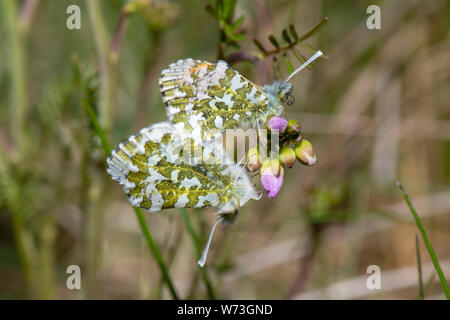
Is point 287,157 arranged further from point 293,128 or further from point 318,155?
point 318,155

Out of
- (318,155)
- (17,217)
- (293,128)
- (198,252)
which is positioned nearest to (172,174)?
(293,128)

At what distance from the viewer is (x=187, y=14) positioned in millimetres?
2711

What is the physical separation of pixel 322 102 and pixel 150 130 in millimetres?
2142

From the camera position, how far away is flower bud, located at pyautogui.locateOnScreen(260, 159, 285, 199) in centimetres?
97

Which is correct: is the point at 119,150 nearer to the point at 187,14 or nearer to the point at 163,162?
the point at 163,162

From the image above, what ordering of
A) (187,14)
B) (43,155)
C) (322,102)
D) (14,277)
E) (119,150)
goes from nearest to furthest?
1. (119,150)
2. (43,155)
3. (14,277)
4. (187,14)
5. (322,102)

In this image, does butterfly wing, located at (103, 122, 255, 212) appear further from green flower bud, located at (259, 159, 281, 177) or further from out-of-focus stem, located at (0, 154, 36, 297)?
out-of-focus stem, located at (0, 154, 36, 297)

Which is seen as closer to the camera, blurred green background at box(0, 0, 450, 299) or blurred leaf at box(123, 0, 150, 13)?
blurred leaf at box(123, 0, 150, 13)

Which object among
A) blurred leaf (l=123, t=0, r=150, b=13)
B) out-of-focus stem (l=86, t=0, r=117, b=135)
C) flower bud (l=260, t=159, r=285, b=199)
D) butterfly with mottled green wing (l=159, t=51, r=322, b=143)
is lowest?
flower bud (l=260, t=159, r=285, b=199)

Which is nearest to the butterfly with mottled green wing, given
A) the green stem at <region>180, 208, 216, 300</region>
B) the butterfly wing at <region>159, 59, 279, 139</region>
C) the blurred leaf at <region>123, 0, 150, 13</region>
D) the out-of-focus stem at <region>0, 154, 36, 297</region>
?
the butterfly wing at <region>159, 59, 279, 139</region>

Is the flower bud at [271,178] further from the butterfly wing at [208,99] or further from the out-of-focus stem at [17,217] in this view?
the out-of-focus stem at [17,217]

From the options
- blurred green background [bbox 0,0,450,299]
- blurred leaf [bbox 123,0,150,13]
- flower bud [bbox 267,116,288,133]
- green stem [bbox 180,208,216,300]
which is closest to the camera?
flower bud [bbox 267,116,288,133]

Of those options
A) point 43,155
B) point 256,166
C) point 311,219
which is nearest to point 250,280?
point 311,219

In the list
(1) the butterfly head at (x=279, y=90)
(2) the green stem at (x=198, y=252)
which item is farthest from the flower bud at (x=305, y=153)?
(2) the green stem at (x=198, y=252)
